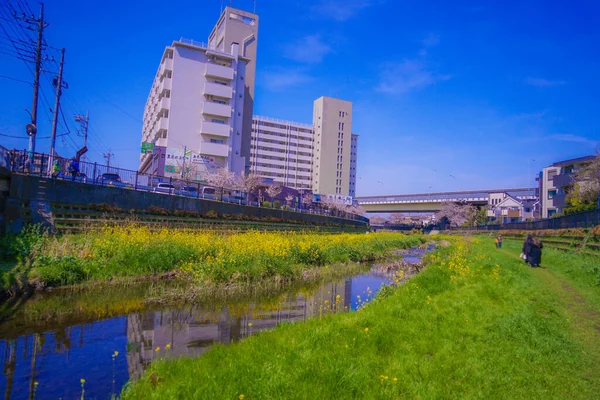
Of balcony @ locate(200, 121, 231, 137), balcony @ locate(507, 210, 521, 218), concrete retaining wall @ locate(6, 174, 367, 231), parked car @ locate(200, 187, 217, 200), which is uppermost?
balcony @ locate(200, 121, 231, 137)

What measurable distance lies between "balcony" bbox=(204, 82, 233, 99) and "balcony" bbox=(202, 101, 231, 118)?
1.64 m

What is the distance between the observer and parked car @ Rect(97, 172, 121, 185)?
2117 centimetres

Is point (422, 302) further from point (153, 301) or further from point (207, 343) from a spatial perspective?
point (153, 301)

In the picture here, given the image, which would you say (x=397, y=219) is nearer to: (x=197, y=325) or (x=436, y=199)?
(x=436, y=199)

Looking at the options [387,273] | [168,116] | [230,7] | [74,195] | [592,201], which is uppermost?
[230,7]

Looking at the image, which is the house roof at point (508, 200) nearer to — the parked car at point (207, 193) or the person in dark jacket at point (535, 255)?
the parked car at point (207, 193)

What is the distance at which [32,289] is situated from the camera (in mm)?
10188

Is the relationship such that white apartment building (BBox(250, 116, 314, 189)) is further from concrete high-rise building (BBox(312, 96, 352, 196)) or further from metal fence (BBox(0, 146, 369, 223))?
metal fence (BBox(0, 146, 369, 223))

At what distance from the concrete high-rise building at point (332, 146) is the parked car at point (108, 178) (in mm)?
95963

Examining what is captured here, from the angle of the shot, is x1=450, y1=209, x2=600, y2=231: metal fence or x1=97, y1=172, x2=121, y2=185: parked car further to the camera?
x1=97, y1=172, x2=121, y2=185: parked car

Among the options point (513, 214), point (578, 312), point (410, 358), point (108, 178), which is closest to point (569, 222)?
point (578, 312)

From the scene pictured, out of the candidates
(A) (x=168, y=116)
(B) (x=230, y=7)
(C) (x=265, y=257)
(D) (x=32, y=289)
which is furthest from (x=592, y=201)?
(B) (x=230, y=7)

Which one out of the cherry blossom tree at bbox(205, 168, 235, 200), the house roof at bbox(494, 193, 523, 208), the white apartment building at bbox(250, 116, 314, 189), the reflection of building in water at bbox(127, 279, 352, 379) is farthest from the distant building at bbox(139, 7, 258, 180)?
the house roof at bbox(494, 193, 523, 208)

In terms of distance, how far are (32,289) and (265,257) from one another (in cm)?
702
